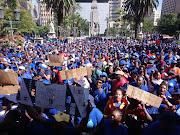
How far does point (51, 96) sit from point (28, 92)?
1.44 feet

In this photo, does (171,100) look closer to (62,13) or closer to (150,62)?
(150,62)

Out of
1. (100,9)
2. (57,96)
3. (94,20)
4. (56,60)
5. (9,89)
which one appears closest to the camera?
(57,96)

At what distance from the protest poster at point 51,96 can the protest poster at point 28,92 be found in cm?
10

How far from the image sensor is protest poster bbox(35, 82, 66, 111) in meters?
2.66

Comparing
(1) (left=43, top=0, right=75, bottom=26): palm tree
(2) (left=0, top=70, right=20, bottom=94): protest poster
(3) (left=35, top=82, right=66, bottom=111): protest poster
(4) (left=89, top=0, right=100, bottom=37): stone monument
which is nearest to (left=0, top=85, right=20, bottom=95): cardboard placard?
(2) (left=0, top=70, right=20, bottom=94): protest poster

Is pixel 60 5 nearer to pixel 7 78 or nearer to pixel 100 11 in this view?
pixel 7 78

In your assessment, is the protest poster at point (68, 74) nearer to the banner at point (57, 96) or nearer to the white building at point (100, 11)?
the banner at point (57, 96)

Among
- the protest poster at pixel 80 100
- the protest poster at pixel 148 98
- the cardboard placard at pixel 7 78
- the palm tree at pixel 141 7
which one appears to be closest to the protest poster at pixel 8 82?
the cardboard placard at pixel 7 78

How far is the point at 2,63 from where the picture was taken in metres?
6.68

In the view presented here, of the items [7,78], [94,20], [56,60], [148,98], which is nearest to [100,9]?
[94,20]

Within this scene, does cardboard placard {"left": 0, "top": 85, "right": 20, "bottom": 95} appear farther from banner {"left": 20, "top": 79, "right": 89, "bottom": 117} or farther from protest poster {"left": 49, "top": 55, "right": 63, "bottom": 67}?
protest poster {"left": 49, "top": 55, "right": 63, "bottom": 67}

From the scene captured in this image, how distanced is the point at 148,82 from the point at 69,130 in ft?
9.71

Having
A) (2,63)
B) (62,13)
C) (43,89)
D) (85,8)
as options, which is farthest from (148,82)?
(85,8)

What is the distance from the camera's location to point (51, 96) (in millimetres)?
2705
